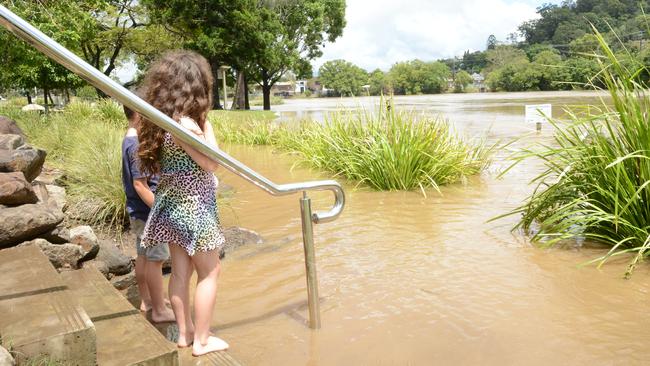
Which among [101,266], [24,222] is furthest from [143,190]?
[101,266]

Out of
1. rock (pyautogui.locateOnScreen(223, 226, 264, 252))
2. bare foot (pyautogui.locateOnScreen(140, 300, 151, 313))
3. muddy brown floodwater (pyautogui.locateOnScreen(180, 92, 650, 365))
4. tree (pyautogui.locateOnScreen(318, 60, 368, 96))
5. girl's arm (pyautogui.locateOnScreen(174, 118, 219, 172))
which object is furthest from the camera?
tree (pyautogui.locateOnScreen(318, 60, 368, 96))

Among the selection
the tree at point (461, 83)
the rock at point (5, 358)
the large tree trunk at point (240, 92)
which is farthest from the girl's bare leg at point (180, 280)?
the tree at point (461, 83)

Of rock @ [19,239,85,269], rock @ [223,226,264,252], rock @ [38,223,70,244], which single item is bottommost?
rock @ [223,226,264,252]

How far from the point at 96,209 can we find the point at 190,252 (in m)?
3.09

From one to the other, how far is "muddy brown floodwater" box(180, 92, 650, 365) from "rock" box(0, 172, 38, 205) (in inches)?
58.4

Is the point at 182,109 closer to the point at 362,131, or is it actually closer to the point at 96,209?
the point at 96,209

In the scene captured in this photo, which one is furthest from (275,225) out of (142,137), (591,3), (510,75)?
(591,3)

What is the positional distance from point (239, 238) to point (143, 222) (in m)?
1.83

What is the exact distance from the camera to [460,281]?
12.6ft

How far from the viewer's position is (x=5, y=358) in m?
1.67

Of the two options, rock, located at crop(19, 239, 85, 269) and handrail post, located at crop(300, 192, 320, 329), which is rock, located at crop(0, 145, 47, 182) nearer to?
rock, located at crop(19, 239, 85, 269)

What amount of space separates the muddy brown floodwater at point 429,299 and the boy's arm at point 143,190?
85 centimetres

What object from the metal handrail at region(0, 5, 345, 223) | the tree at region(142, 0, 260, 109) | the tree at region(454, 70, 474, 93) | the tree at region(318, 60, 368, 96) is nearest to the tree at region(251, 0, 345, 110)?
the tree at region(142, 0, 260, 109)

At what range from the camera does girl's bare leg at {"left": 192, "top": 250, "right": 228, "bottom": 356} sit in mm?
2480
